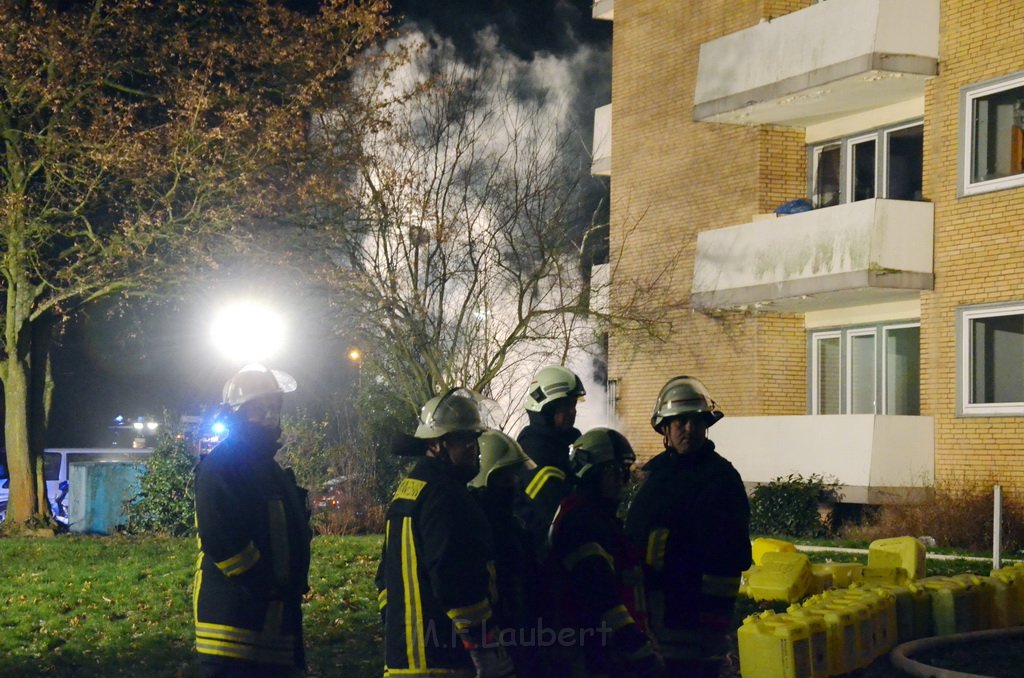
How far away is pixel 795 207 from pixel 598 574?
18.2 meters

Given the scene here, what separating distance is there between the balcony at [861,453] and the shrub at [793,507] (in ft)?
1.15

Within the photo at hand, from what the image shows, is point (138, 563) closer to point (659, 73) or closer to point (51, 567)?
point (51, 567)

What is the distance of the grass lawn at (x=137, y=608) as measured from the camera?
11219 millimetres

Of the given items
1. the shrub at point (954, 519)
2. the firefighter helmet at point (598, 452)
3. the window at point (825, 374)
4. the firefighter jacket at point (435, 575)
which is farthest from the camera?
the window at point (825, 374)

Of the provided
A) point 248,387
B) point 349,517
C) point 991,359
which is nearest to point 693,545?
point 248,387

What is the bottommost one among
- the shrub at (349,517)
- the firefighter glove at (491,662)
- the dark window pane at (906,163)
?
the shrub at (349,517)

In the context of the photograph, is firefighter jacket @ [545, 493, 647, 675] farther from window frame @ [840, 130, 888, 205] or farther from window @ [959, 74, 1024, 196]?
window frame @ [840, 130, 888, 205]

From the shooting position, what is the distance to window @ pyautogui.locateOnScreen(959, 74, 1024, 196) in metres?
19.9

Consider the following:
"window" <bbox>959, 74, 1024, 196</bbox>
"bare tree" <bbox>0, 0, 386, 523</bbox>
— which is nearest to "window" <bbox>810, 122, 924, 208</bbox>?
"window" <bbox>959, 74, 1024, 196</bbox>

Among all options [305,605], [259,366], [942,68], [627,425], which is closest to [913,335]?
[942,68]

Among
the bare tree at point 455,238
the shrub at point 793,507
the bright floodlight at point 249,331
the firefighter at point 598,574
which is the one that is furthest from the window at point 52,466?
the firefighter at point 598,574

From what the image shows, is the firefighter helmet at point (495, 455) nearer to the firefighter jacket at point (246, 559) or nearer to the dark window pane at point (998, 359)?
the firefighter jacket at point (246, 559)

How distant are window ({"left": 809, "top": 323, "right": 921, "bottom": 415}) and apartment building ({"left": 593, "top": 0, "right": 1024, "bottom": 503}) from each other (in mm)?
35

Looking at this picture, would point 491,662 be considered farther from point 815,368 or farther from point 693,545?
point 815,368
